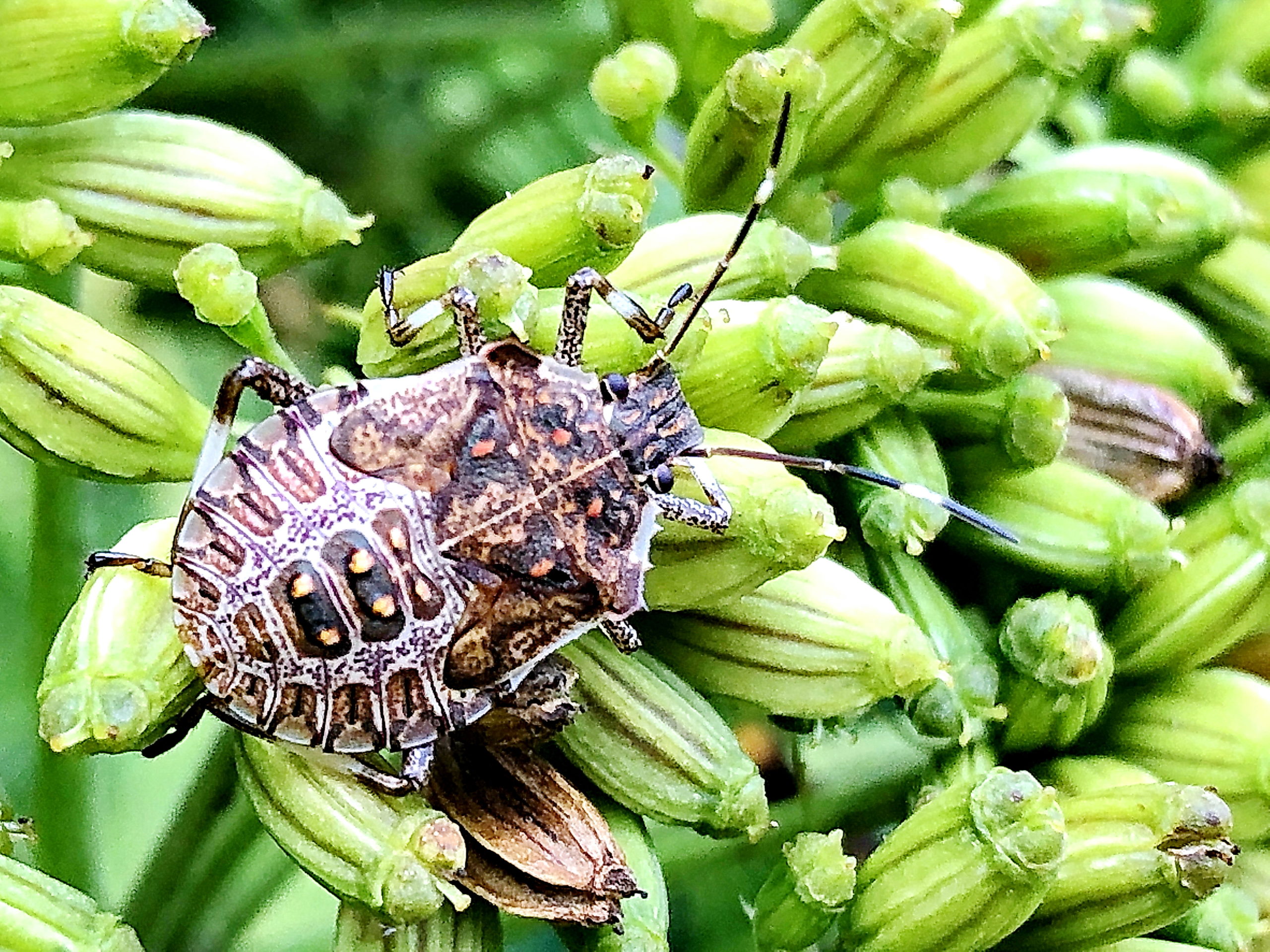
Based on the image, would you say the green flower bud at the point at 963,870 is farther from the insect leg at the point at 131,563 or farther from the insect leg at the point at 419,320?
the insect leg at the point at 131,563

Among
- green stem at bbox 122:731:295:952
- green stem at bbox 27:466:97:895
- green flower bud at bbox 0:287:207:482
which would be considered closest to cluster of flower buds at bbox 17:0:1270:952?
green flower bud at bbox 0:287:207:482

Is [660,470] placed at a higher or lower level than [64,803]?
higher

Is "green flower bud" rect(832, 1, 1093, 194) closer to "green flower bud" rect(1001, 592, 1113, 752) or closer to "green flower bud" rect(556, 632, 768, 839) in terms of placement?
"green flower bud" rect(1001, 592, 1113, 752)

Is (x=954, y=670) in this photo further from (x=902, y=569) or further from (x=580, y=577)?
(x=580, y=577)

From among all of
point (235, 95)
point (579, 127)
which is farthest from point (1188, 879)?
point (235, 95)

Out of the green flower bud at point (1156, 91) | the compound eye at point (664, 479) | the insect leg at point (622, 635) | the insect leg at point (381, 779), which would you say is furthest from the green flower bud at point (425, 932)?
the green flower bud at point (1156, 91)

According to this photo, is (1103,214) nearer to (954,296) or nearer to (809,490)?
(954,296)
